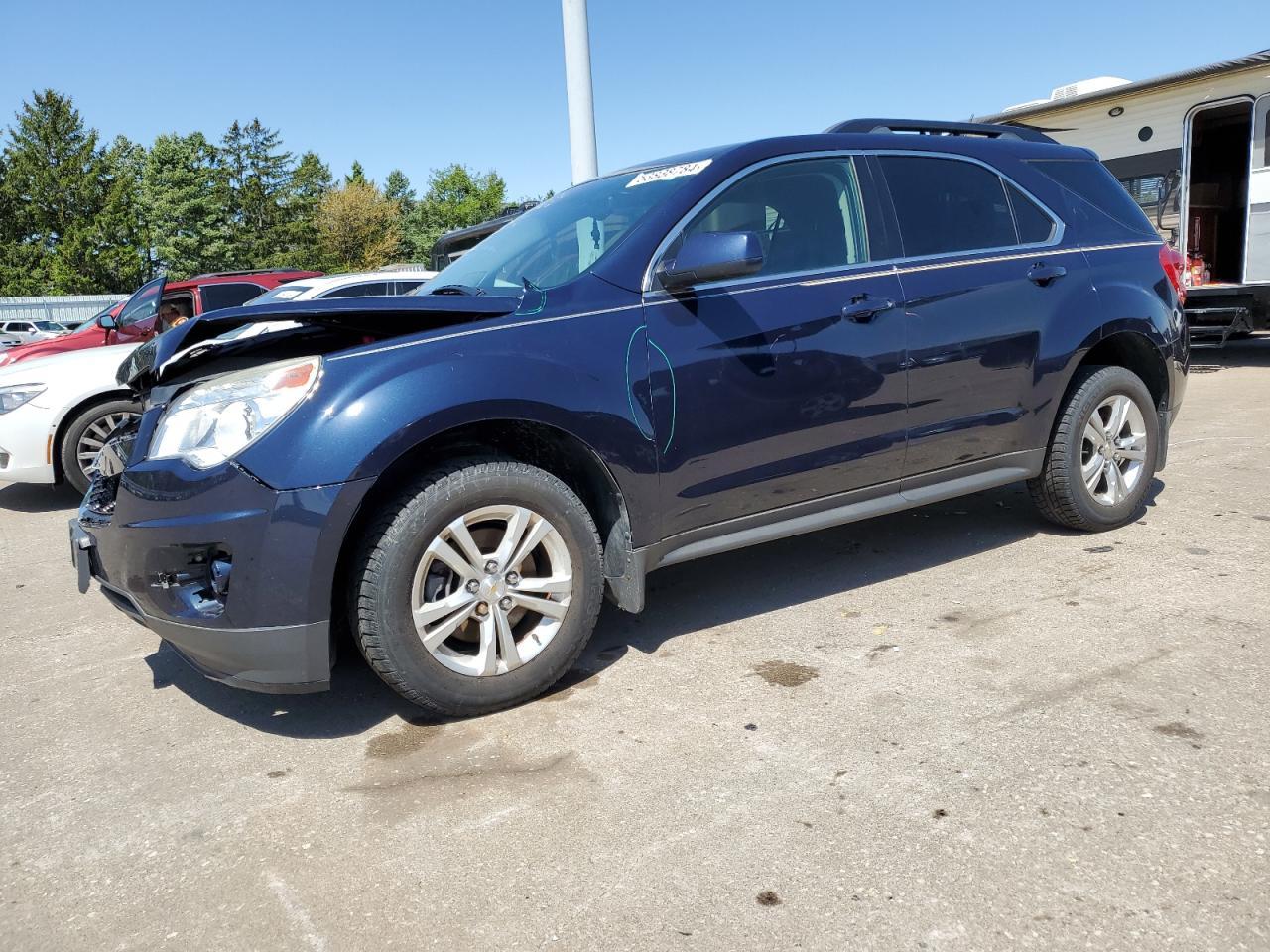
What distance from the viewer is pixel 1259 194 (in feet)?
34.3

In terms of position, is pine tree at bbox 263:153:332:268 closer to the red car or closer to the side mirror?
the red car

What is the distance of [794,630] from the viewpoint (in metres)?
3.68

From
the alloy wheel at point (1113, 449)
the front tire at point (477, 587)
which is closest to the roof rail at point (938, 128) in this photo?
the alloy wheel at point (1113, 449)

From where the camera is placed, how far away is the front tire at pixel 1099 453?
4.41 m

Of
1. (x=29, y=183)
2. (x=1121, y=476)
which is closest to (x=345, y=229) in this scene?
(x=29, y=183)

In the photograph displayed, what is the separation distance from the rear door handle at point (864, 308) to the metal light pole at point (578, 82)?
532 centimetres

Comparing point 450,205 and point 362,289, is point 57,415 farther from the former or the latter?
point 450,205

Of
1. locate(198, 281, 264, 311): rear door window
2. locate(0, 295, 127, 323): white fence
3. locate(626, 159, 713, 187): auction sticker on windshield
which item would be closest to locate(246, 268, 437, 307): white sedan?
locate(198, 281, 264, 311): rear door window

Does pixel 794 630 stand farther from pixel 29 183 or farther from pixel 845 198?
pixel 29 183

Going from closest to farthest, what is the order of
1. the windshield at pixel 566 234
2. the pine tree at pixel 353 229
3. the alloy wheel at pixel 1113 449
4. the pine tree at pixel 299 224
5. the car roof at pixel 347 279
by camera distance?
the windshield at pixel 566 234, the alloy wheel at pixel 1113 449, the car roof at pixel 347 279, the pine tree at pixel 299 224, the pine tree at pixel 353 229

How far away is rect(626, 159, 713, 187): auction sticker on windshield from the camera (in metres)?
3.56

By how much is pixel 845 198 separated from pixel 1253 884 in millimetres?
2641

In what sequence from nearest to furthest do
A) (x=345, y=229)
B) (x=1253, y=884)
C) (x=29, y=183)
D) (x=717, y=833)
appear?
1. (x=1253, y=884)
2. (x=717, y=833)
3. (x=29, y=183)
4. (x=345, y=229)

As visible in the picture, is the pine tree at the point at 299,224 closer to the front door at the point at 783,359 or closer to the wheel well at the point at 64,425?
the wheel well at the point at 64,425
